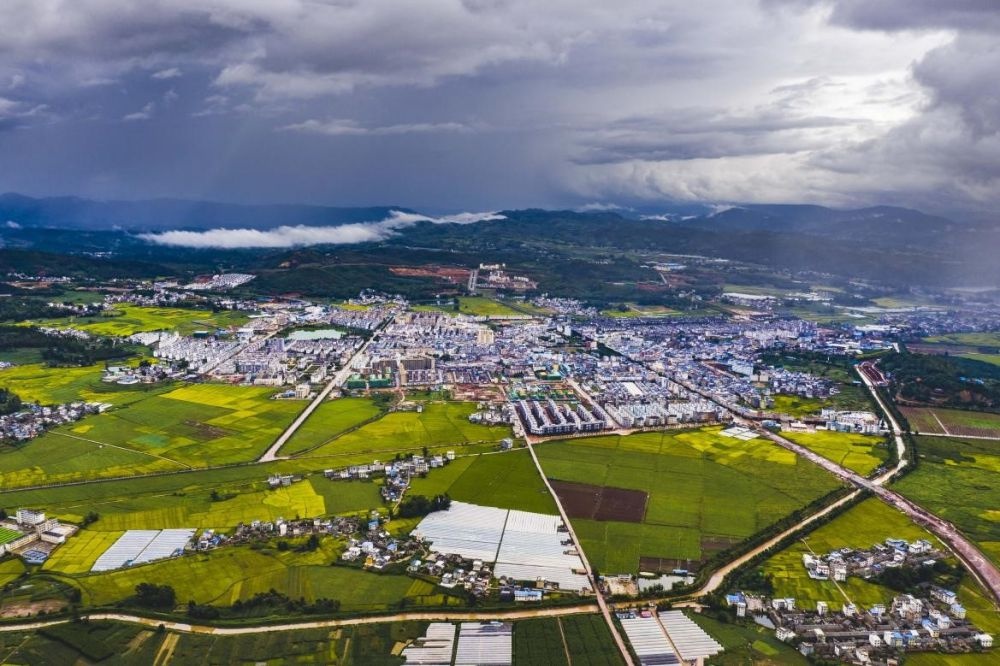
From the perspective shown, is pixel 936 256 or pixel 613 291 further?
pixel 936 256

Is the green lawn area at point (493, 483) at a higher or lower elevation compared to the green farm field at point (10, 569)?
higher

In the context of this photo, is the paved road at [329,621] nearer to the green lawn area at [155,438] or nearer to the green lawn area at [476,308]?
the green lawn area at [155,438]

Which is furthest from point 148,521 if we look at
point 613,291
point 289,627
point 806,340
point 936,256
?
point 936,256

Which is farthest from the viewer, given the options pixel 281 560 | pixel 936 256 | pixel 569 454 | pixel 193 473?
pixel 936 256

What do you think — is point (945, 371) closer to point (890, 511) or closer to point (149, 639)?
point (890, 511)

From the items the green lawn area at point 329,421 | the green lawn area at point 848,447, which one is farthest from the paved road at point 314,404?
the green lawn area at point 848,447

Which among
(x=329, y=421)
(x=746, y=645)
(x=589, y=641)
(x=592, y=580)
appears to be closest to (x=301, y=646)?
(x=589, y=641)
